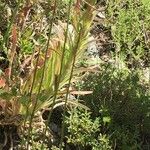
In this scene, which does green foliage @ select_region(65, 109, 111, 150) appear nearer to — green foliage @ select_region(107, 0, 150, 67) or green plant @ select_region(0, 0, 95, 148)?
green plant @ select_region(0, 0, 95, 148)

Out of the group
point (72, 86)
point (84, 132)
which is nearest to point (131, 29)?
point (72, 86)

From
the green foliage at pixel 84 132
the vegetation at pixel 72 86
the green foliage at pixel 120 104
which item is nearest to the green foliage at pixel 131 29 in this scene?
the vegetation at pixel 72 86

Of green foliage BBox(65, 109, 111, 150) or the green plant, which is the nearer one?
the green plant

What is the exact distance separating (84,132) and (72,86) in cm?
49

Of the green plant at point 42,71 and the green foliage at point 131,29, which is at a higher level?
the green foliage at point 131,29

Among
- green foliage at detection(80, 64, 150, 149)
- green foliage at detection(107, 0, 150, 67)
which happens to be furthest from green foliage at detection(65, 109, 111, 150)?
green foliage at detection(107, 0, 150, 67)

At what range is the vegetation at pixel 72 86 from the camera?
8.27 ft

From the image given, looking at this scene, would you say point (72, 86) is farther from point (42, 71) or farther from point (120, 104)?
point (42, 71)

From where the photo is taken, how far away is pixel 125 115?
3.05 m

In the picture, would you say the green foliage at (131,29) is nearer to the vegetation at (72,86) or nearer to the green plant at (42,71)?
the vegetation at (72,86)

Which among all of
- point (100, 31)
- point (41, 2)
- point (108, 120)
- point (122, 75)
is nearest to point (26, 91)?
point (108, 120)

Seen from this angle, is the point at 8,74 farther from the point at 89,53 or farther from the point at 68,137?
the point at 89,53

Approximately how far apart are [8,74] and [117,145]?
0.89m

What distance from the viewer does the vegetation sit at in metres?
2.52
